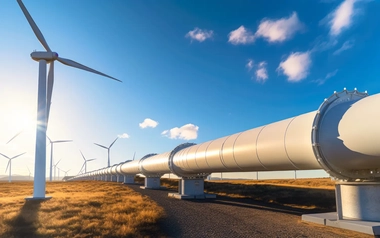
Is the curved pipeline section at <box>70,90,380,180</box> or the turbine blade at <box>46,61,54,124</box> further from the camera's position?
the turbine blade at <box>46,61,54,124</box>

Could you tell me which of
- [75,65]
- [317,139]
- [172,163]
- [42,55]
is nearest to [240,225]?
[317,139]

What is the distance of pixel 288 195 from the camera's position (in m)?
29.4

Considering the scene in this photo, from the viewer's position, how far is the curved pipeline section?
36.8ft

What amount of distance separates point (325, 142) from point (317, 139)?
34cm

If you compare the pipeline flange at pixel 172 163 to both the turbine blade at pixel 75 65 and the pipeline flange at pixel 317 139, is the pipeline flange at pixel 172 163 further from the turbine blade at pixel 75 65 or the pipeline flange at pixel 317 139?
the pipeline flange at pixel 317 139

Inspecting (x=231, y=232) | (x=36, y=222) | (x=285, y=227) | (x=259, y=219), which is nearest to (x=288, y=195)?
(x=259, y=219)

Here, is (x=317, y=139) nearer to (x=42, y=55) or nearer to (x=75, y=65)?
(x=42, y=55)

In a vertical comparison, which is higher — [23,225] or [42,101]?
[42,101]

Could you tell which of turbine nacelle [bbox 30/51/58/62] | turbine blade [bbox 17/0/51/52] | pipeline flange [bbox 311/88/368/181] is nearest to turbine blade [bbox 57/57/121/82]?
turbine nacelle [bbox 30/51/58/62]

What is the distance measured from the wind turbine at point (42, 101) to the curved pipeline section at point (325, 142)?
19.3 m

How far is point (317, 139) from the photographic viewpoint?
1272 cm

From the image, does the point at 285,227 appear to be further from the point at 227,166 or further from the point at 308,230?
Answer: the point at 227,166

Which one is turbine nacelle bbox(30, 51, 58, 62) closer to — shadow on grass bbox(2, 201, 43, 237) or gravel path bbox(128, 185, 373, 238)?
shadow on grass bbox(2, 201, 43, 237)

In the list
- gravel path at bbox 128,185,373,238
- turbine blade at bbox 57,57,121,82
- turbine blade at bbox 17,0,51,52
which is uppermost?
turbine blade at bbox 17,0,51,52
